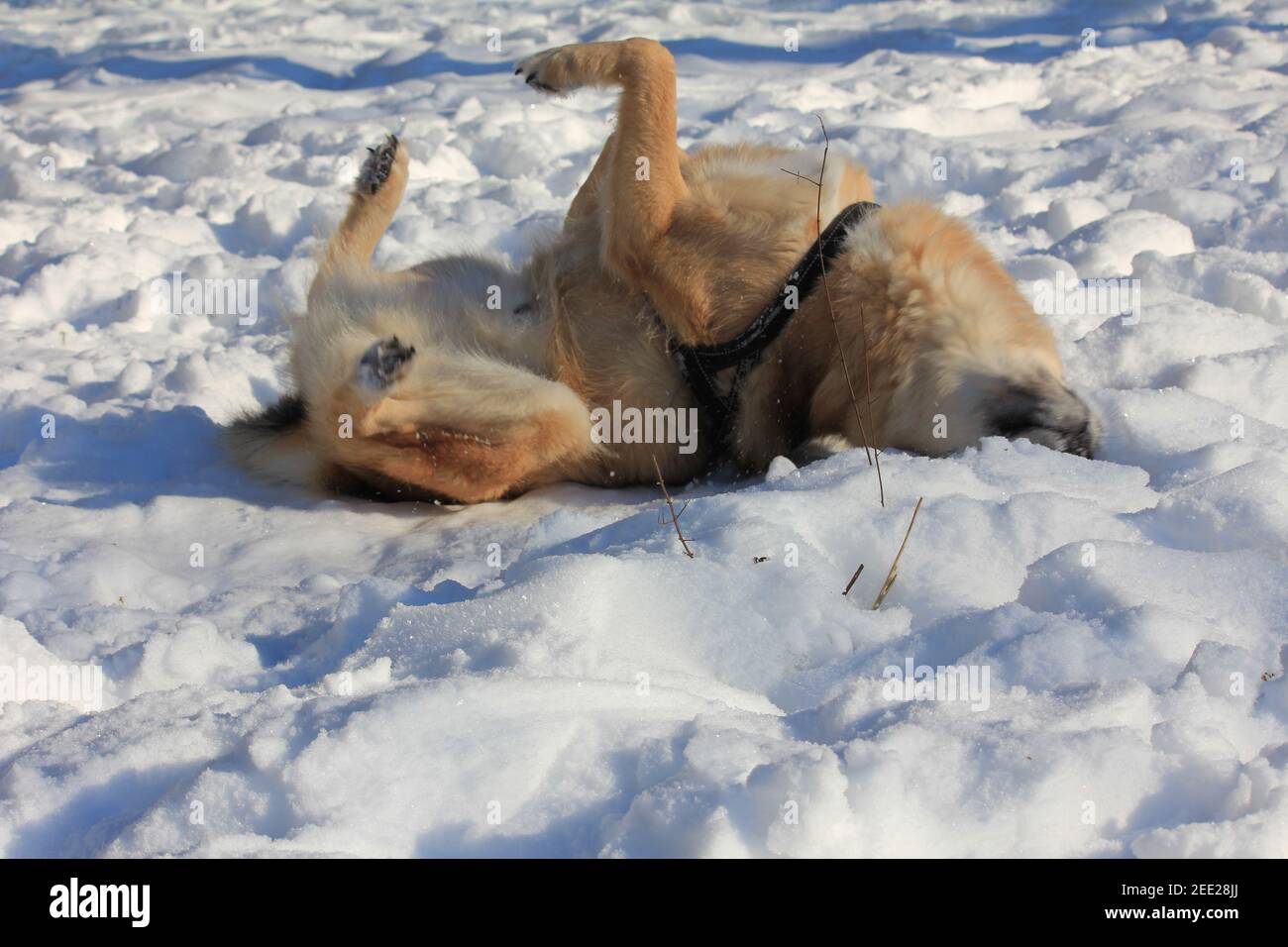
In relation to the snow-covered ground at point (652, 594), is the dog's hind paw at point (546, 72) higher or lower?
higher

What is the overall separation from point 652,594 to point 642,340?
150 centimetres

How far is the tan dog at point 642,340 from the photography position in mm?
3258

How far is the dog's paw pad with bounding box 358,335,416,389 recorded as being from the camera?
3.28 metres

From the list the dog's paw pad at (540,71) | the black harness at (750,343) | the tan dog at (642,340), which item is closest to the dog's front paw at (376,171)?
the tan dog at (642,340)

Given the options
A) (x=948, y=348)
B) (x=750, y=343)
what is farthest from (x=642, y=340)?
(x=948, y=348)

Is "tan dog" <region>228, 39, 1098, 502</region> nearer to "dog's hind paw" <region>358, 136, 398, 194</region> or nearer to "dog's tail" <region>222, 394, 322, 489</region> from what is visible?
"dog's tail" <region>222, 394, 322, 489</region>

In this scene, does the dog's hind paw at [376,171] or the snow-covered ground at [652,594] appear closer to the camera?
the snow-covered ground at [652,594]

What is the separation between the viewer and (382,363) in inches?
129

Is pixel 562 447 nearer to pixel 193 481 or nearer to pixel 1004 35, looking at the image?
pixel 193 481

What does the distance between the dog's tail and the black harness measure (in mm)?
1232

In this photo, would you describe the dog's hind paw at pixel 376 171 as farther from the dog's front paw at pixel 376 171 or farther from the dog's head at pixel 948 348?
the dog's head at pixel 948 348

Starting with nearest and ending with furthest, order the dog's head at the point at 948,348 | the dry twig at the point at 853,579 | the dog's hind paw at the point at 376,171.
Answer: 1. the dry twig at the point at 853,579
2. the dog's head at the point at 948,348
3. the dog's hind paw at the point at 376,171

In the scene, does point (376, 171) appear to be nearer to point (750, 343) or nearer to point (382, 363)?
point (382, 363)

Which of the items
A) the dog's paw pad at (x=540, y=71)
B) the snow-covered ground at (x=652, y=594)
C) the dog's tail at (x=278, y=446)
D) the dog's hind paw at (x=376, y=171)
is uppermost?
the dog's paw pad at (x=540, y=71)
